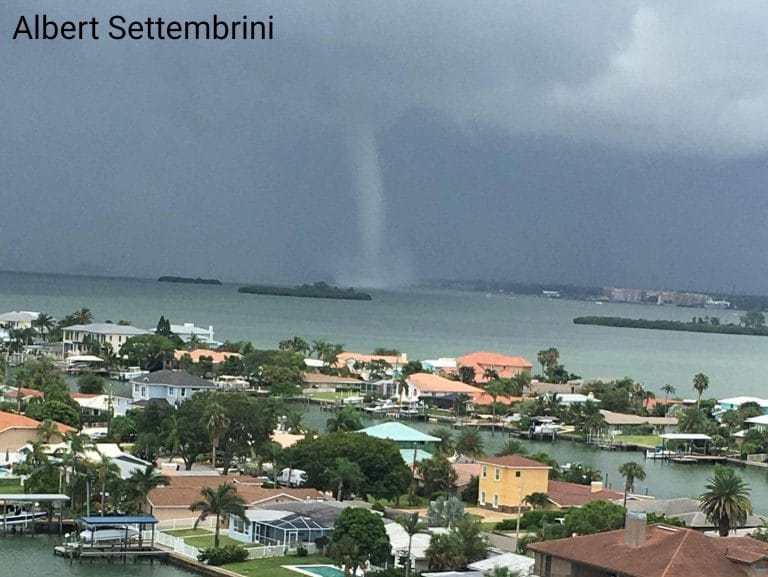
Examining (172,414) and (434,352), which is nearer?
(172,414)

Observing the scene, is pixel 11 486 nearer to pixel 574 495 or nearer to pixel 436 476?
pixel 436 476

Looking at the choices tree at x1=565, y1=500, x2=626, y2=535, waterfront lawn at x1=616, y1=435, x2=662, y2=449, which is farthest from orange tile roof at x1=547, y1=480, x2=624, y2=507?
waterfront lawn at x1=616, y1=435, x2=662, y2=449

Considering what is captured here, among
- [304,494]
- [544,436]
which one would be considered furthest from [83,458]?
[544,436]

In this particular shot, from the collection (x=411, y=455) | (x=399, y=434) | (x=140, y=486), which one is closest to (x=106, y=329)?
(x=399, y=434)

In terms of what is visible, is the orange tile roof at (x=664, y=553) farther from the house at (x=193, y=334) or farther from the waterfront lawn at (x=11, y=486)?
the house at (x=193, y=334)

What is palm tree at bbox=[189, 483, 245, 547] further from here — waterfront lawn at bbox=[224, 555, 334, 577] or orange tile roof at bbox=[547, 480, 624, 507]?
orange tile roof at bbox=[547, 480, 624, 507]

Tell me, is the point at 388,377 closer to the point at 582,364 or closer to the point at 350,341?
the point at 582,364
